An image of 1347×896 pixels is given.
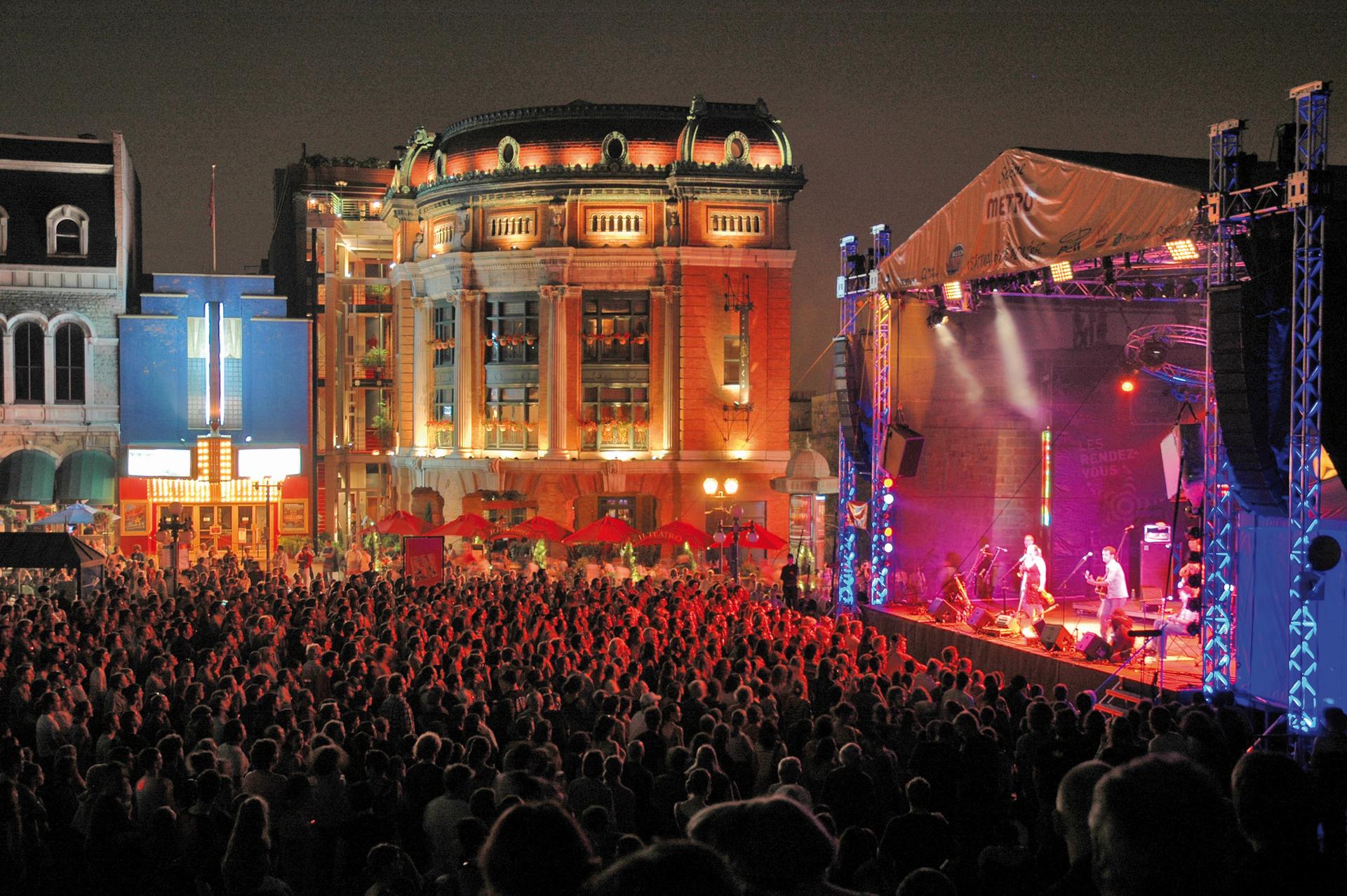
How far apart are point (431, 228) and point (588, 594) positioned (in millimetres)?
27794

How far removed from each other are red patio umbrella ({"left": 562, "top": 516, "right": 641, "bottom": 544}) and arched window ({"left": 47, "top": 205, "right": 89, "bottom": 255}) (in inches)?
968

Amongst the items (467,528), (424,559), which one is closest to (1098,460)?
(424,559)

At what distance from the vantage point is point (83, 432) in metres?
45.0

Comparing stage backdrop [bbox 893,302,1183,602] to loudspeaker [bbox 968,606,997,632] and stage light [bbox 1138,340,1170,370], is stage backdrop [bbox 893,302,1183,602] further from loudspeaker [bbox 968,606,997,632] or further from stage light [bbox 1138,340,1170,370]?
loudspeaker [bbox 968,606,997,632]

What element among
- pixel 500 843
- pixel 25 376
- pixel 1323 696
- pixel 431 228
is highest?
pixel 431 228

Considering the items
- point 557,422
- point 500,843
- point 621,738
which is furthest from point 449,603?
point 557,422

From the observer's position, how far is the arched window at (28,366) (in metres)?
44.4

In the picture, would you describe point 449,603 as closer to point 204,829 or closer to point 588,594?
point 588,594

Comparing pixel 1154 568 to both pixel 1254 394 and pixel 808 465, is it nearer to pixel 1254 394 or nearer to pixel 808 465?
pixel 808 465

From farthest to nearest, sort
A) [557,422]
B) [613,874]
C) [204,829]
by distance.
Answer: [557,422]
[204,829]
[613,874]

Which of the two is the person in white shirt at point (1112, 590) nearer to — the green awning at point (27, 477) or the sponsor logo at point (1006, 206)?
the sponsor logo at point (1006, 206)

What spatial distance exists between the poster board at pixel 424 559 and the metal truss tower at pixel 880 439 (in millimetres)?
8859

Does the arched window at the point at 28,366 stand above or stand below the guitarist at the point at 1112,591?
above

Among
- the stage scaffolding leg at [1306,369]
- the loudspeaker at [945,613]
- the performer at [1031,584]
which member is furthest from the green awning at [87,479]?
the stage scaffolding leg at [1306,369]
